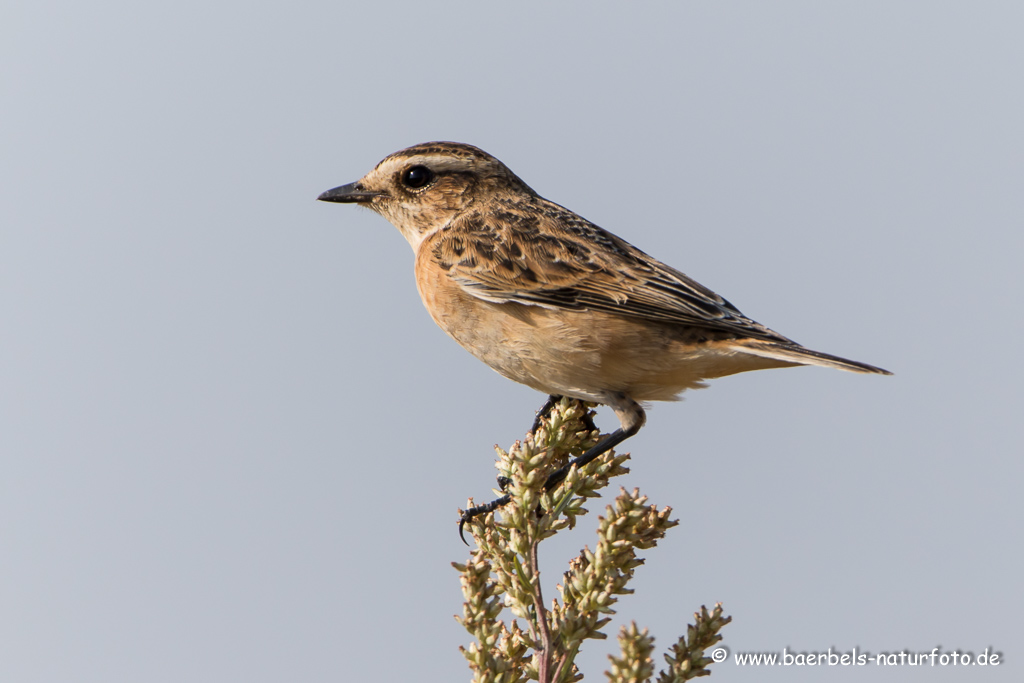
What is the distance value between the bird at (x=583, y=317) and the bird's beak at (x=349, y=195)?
749 millimetres

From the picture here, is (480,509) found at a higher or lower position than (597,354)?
lower

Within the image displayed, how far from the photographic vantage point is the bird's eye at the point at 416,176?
7.85 metres

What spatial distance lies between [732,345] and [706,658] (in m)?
2.63

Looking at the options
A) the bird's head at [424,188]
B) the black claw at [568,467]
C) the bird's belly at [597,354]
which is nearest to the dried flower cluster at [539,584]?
the black claw at [568,467]

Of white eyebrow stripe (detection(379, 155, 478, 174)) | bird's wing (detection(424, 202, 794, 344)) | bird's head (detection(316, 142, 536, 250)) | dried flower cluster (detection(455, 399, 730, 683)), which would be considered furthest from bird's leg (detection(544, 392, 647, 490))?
white eyebrow stripe (detection(379, 155, 478, 174))

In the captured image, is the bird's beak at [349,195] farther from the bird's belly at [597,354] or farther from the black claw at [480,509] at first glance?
the black claw at [480,509]

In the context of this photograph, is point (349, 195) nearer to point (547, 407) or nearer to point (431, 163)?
point (431, 163)

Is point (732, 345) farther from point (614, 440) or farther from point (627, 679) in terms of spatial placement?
point (627, 679)

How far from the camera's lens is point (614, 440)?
20.8 feet

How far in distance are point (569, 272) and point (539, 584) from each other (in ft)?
9.78

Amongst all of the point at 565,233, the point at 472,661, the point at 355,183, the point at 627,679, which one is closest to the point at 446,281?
the point at 565,233

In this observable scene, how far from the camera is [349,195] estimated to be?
7.93 metres

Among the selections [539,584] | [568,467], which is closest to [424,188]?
[568,467]

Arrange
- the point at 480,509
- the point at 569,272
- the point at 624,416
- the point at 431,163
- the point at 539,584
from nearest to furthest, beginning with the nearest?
1. the point at 539,584
2. the point at 480,509
3. the point at 624,416
4. the point at 569,272
5. the point at 431,163
